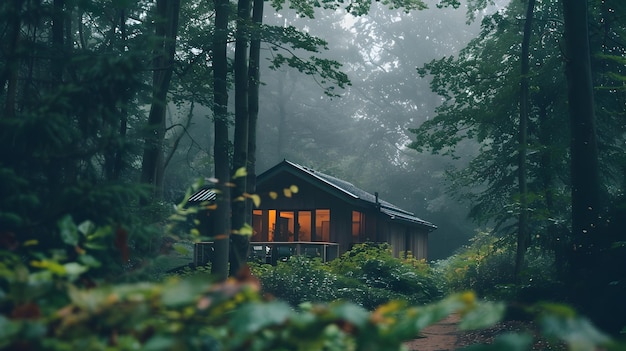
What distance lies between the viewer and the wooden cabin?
2908cm

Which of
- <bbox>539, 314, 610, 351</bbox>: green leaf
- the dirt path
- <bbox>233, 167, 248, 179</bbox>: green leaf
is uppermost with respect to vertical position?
<bbox>233, 167, 248, 179</bbox>: green leaf

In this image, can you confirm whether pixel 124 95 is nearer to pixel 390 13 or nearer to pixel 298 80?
pixel 298 80

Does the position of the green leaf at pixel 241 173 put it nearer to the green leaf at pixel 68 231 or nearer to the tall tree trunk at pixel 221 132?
the green leaf at pixel 68 231

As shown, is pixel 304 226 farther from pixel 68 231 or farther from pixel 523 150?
pixel 68 231

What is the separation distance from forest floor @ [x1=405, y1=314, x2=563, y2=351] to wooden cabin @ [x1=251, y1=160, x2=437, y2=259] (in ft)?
44.5

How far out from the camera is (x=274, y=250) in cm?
2455

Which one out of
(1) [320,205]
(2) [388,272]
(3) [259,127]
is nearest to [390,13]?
(3) [259,127]

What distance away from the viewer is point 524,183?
58.7ft

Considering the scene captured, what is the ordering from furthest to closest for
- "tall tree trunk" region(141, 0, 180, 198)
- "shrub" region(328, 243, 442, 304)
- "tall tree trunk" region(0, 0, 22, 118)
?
"shrub" region(328, 243, 442, 304) → "tall tree trunk" region(141, 0, 180, 198) → "tall tree trunk" region(0, 0, 22, 118)

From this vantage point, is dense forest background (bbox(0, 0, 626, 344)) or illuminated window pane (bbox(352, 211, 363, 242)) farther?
illuminated window pane (bbox(352, 211, 363, 242))

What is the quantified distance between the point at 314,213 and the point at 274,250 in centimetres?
576

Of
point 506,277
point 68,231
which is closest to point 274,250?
point 506,277

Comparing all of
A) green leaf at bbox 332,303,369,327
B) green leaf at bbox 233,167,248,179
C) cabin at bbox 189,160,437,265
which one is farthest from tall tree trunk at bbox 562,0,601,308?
cabin at bbox 189,160,437,265

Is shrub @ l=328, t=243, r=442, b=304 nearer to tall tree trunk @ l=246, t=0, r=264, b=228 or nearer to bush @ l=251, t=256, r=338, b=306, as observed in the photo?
bush @ l=251, t=256, r=338, b=306
